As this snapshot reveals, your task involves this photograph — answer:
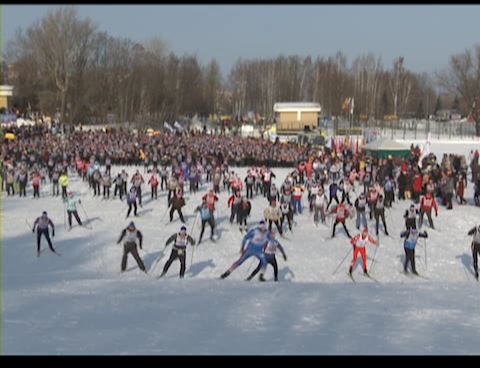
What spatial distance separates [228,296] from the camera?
418 inches

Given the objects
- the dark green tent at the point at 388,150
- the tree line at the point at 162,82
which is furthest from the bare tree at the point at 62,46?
the dark green tent at the point at 388,150

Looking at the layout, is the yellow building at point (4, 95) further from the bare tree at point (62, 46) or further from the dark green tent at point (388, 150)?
the dark green tent at point (388, 150)

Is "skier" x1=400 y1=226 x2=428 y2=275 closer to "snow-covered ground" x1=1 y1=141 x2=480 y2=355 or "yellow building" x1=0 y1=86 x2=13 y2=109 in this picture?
"snow-covered ground" x1=1 y1=141 x2=480 y2=355

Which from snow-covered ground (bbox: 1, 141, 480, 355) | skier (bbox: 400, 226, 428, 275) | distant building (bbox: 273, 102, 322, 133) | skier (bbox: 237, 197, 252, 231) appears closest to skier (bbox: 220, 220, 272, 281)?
snow-covered ground (bbox: 1, 141, 480, 355)

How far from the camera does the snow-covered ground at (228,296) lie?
7785 millimetres

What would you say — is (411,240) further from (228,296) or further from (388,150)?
(388,150)

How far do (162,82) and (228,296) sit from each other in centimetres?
6636

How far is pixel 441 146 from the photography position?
4128 centimetres

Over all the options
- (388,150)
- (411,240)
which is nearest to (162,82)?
(388,150)

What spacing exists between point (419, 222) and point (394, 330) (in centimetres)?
981

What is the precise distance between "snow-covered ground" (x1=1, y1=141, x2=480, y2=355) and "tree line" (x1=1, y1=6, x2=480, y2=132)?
1727 inches

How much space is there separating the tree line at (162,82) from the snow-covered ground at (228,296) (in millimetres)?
43876

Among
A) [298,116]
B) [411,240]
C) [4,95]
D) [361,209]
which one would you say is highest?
[4,95]

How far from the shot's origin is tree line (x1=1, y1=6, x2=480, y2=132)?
60656mm
